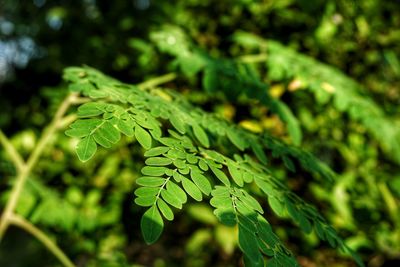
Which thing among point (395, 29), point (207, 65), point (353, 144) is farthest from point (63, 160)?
point (395, 29)

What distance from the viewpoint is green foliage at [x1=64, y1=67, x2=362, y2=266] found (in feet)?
2.39

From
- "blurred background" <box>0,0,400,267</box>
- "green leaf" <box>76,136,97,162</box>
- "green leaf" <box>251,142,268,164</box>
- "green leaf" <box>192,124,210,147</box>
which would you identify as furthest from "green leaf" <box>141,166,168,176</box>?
"blurred background" <box>0,0,400,267</box>

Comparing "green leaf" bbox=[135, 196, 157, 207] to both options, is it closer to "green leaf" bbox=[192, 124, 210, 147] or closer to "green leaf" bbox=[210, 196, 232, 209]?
"green leaf" bbox=[210, 196, 232, 209]

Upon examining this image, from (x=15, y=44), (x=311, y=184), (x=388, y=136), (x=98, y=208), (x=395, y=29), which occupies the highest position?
(x=395, y=29)

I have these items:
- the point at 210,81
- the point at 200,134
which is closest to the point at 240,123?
→ the point at 210,81

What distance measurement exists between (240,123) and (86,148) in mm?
1416

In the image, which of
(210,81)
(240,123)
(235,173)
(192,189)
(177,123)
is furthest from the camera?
(240,123)

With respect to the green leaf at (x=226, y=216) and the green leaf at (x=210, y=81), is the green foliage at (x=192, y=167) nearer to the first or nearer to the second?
the green leaf at (x=226, y=216)

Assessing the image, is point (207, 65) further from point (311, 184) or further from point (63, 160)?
point (63, 160)

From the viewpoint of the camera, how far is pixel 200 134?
1057 mm

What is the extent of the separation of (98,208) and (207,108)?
930 millimetres

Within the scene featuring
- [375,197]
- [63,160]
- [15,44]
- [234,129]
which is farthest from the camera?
[15,44]

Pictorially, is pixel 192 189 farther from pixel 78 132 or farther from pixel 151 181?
pixel 78 132

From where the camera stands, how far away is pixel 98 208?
262cm
